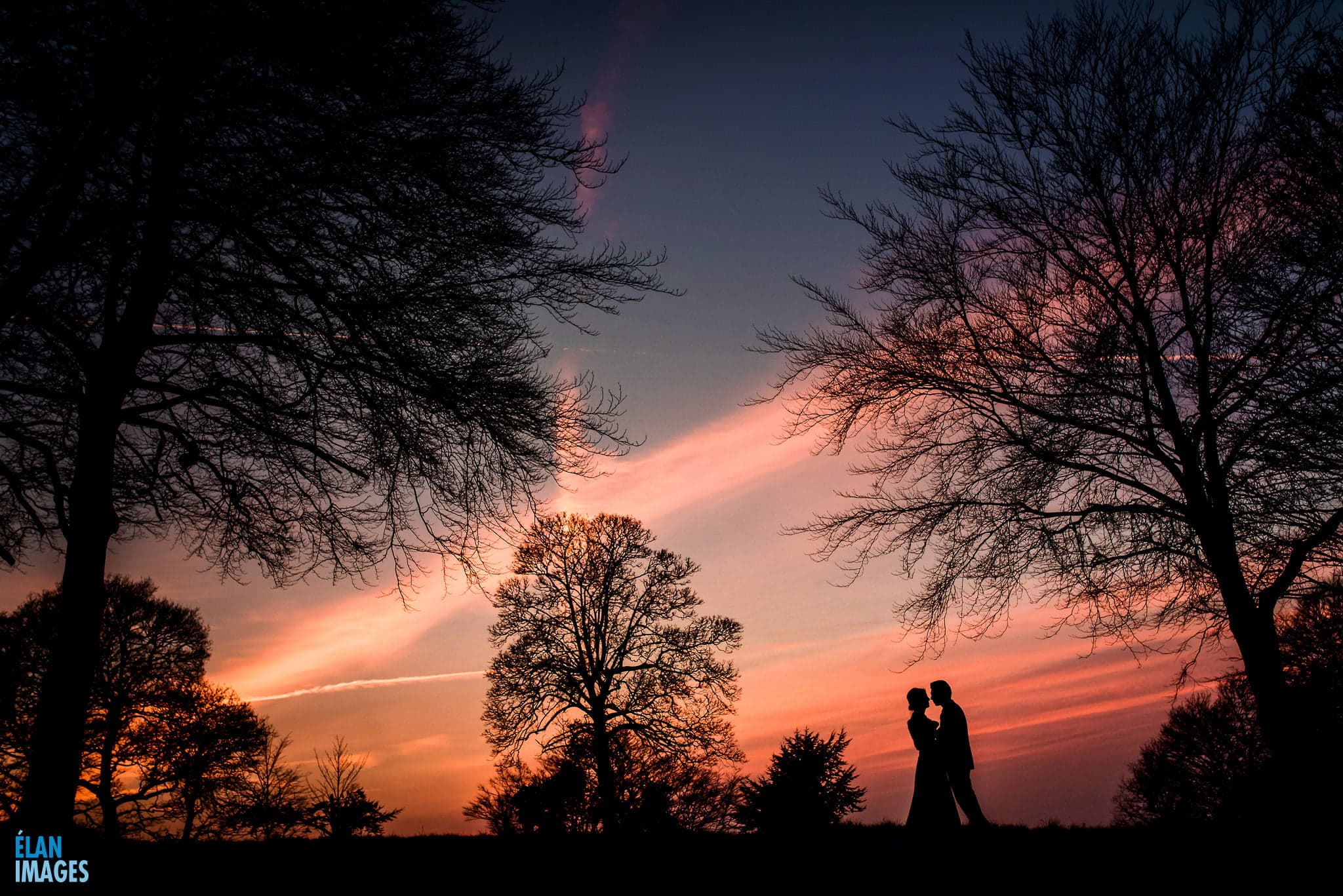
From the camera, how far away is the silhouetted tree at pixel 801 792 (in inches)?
436

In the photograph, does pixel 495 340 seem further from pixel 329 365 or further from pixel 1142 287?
pixel 1142 287

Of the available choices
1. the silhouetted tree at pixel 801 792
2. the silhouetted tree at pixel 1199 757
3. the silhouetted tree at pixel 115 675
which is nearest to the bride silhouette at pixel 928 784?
the silhouetted tree at pixel 801 792

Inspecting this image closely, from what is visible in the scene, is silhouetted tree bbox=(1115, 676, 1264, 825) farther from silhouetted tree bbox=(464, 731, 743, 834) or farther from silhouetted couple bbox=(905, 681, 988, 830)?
silhouetted couple bbox=(905, 681, 988, 830)

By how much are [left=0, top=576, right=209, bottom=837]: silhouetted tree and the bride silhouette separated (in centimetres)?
1777

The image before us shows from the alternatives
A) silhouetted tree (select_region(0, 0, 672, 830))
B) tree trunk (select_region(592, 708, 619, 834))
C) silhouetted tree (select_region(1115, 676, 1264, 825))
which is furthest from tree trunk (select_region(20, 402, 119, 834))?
silhouetted tree (select_region(1115, 676, 1264, 825))

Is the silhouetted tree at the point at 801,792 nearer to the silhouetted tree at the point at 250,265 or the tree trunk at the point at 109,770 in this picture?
the silhouetted tree at the point at 250,265

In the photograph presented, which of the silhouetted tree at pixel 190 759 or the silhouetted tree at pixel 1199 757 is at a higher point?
the silhouetted tree at pixel 190 759

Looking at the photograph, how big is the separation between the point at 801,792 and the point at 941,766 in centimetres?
390

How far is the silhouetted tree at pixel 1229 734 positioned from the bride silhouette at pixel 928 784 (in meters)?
10.7

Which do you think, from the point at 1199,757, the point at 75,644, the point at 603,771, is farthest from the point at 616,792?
the point at 1199,757

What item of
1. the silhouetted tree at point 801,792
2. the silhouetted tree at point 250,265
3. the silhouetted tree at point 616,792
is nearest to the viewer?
the silhouetted tree at point 250,265

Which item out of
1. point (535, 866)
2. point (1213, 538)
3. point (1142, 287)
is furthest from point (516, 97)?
point (1213, 538)

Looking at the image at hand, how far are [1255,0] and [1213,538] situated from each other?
6988 millimetres

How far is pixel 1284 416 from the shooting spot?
10.0 metres
